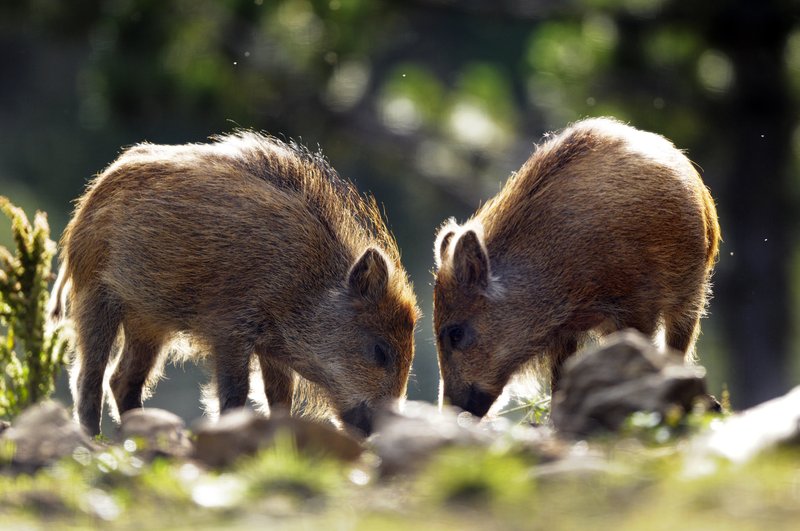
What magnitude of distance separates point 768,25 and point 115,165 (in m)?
8.09

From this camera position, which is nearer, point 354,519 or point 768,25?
point 354,519

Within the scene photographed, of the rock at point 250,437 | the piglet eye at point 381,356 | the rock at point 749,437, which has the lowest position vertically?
the rock at point 749,437

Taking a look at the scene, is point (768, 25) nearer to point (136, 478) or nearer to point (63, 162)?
point (136, 478)

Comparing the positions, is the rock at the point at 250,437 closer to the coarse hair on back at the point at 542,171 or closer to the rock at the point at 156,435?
the rock at the point at 156,435

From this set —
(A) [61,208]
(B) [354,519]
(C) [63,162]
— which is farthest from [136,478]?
(C) [63,162]

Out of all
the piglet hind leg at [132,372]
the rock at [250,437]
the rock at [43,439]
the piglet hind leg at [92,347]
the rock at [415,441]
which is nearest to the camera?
the rock at [415,441]

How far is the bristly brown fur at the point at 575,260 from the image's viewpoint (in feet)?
23.0

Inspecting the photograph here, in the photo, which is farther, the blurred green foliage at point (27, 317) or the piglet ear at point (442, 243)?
the piglet ear at point (442, 243)

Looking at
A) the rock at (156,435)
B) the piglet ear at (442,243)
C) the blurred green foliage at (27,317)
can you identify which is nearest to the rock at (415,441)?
the rock at (156,435)

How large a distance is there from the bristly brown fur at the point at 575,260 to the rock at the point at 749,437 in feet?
7.56

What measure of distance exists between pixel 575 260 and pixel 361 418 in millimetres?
1486

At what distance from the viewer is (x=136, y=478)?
469 centimetres

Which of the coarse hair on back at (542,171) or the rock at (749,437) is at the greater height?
the coarse hair on back at (542,171)

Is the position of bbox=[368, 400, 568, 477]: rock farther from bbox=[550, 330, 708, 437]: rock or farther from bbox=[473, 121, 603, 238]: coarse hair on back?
bbox=[473, 121, 603, 238]: coarse hair on back
